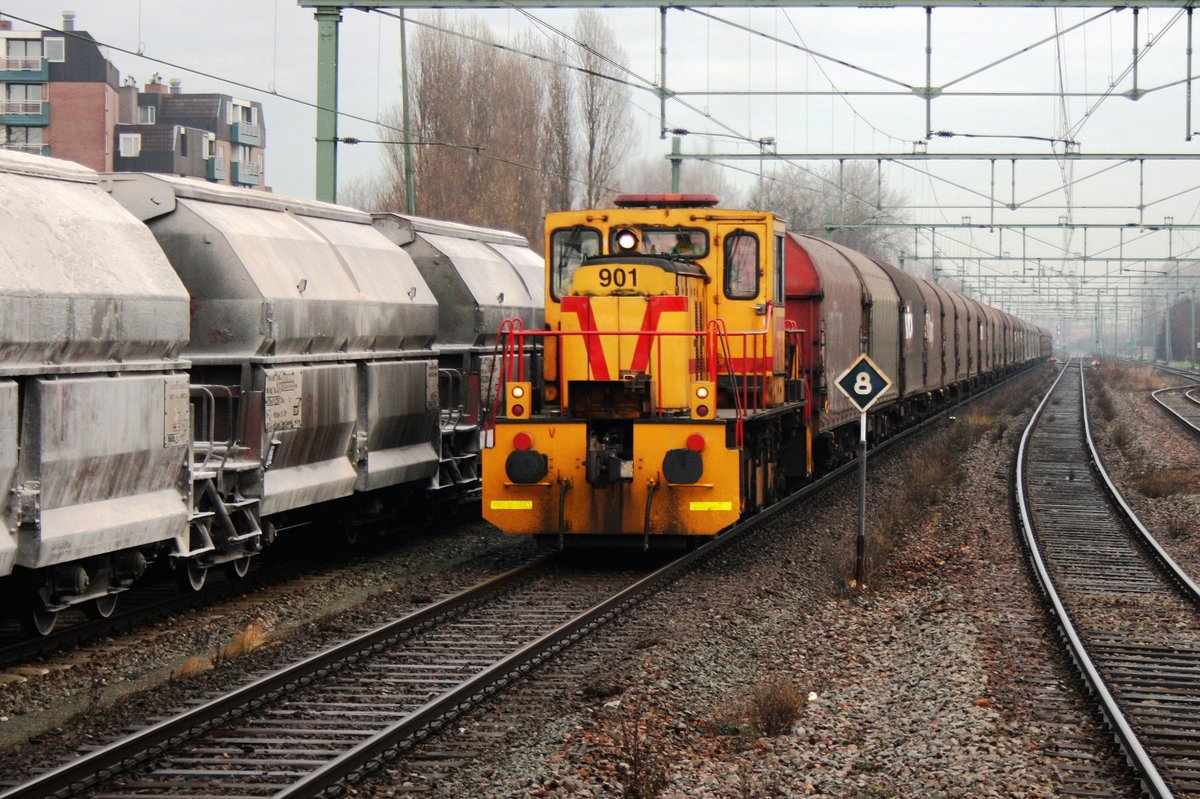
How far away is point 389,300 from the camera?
13.2 meters

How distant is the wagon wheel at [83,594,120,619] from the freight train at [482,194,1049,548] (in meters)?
3.54

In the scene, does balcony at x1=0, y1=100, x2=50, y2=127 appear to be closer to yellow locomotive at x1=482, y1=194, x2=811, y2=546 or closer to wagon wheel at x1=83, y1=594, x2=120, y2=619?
yellow locomotive at x1=482, y1=194, x2=811, y2=546

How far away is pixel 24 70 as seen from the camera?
66875 millimetres

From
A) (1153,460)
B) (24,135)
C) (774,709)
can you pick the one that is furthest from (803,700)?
(24,135)

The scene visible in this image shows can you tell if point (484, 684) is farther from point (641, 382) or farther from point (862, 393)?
point (862, 393)

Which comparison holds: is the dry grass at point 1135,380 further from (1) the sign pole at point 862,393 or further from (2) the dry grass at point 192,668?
(2) the dry grass at point 192,668

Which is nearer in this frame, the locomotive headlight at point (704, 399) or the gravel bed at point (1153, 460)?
the locomotive headlight at point (704, 399)

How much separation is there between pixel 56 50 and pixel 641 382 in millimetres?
63467

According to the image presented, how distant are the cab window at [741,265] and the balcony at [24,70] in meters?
61.7

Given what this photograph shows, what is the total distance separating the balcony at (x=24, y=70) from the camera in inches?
2608

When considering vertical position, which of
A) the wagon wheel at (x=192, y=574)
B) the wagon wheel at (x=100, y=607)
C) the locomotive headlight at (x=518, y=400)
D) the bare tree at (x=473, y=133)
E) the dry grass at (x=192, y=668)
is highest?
the bare tree at (x=473, y=133)

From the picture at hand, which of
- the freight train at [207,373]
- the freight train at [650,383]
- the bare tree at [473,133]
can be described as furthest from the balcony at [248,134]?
the freight train at [650,383]

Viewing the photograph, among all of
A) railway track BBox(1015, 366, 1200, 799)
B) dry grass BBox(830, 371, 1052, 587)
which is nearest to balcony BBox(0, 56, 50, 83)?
dry grass BBox(830, 371, 1052, 587)

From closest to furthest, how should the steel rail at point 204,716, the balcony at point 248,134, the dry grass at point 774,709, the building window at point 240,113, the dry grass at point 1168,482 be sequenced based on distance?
the steel rail at point 204,716 < the dry grass at point 774,709 < the dry grass at point 1168,482 < the balcony at point 248,134 < the building window at point 240,113
